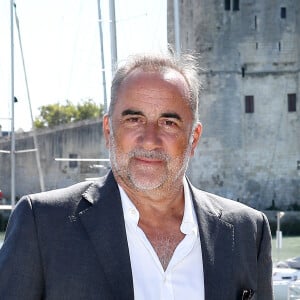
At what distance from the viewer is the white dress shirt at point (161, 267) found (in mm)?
1701

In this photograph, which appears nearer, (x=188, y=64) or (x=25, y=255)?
(x=25, y=255)

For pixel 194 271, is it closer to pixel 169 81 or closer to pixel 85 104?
pixel 169 81

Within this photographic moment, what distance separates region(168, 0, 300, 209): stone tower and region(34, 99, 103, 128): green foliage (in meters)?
20.1

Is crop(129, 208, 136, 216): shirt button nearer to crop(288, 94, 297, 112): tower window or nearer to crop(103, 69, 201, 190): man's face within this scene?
crop(103, 69, 201, 190): man's face

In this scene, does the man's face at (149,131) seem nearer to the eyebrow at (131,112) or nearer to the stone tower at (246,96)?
the eyebrow at (131,112)

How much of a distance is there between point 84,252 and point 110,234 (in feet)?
0.22

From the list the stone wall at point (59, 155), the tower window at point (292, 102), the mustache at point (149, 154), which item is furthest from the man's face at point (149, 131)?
the tower window at point (292, 102)

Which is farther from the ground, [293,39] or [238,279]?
[293,39]

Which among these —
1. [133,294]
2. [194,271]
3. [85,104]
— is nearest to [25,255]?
[133,294]

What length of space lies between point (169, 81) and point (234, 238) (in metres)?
0.37

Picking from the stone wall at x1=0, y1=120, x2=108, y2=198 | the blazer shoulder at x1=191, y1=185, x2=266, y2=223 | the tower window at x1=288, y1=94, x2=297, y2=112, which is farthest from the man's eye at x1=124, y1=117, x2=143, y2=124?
the tower window at x1=288, y1=94, x2=297, y2=112

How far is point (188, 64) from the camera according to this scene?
72.6 inches

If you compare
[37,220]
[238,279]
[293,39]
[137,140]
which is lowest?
[238,279]

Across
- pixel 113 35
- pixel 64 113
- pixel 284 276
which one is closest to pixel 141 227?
pixel 284 276
